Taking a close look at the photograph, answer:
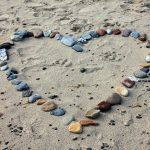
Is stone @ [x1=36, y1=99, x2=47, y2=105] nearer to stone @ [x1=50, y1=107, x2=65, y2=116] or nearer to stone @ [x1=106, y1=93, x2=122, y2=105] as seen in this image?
stone @ [x1=50, y1=107, x2=65, y2=116]

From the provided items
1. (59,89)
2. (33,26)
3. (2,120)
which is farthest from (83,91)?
(33,26)

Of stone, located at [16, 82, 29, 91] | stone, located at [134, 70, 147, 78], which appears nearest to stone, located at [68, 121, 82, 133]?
stone, located at [16, 82, 29, 91]

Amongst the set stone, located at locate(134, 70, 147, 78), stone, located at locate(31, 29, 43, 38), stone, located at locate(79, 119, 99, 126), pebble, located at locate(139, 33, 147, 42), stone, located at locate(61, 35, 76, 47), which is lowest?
stone, located at locate(79, 119, 99, 126)

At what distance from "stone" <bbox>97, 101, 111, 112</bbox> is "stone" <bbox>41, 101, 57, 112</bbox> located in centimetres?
40

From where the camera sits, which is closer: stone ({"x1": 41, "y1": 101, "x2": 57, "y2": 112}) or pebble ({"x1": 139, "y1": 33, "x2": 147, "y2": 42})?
stone ({"x1": 41, "y1": 101, "x2": 57, "y2": 112})

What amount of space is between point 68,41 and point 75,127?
1484 mm

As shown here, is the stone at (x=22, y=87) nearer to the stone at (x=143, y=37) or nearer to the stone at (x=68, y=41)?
the stone at (x=68, y=41)

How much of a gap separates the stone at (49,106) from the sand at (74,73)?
4cm

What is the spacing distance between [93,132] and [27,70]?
1.20 m

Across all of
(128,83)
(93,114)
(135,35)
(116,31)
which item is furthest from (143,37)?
(93,114)

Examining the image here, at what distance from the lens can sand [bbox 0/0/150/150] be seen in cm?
336

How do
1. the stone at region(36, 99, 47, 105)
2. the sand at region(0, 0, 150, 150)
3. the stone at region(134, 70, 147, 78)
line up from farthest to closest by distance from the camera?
the stone at region(134, 70, 147, 78), the stone at region(36, 99, 47, 105), the sand at region(0, 0, 150, 150)

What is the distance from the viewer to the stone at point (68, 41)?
465cm

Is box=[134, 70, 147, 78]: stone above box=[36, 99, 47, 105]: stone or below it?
below
